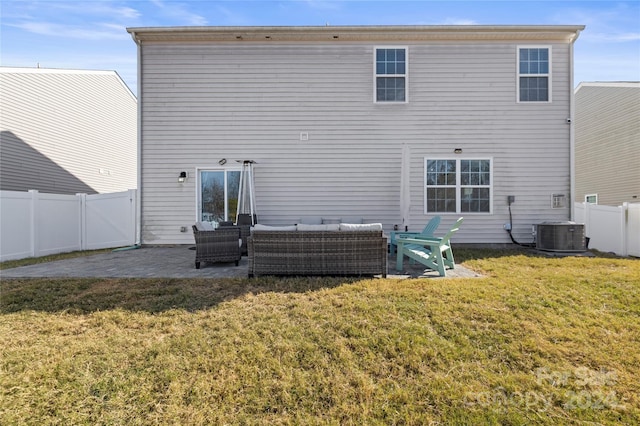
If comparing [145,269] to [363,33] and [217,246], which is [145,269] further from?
[363,33]

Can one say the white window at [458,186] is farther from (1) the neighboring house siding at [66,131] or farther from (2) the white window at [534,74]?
(1) the neighboring house siding at [66,131]

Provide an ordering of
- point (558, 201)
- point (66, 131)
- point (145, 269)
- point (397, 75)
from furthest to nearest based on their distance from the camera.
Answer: point (66, 131) < point (397, 75) < point (558, 201) < point (145, 269)

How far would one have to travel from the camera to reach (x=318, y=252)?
4508 millimetres

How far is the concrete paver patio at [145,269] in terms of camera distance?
4883 mm

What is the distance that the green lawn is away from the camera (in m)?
1.98

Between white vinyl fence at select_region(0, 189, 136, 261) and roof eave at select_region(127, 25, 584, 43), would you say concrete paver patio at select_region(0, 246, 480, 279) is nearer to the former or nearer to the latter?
white vinyl fence at select_region(0, 189, 136, 261)

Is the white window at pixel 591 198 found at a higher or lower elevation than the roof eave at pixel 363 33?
lower

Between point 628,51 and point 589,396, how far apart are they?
1268 cm

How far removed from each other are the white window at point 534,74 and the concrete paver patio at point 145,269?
5900 millimetres

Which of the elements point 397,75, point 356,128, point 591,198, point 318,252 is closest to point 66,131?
point 356,128

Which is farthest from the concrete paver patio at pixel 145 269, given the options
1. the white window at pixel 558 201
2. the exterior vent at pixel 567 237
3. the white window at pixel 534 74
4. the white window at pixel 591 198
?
the white window at pixel 591 198

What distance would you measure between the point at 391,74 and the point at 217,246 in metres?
6.56

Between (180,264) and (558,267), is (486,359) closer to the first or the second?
(558,267)

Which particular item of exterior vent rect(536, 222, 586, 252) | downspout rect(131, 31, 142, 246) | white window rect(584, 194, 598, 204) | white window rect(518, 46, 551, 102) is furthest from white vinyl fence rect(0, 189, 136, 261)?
white window rect(584, 194, 598, 204)
